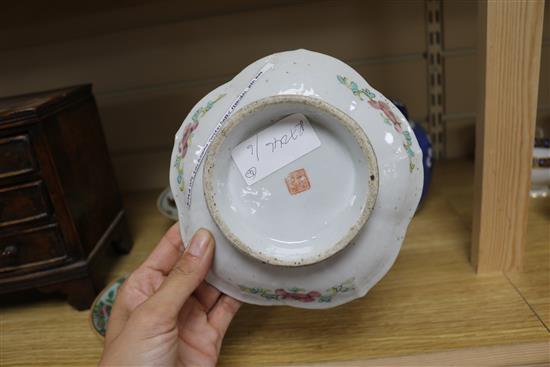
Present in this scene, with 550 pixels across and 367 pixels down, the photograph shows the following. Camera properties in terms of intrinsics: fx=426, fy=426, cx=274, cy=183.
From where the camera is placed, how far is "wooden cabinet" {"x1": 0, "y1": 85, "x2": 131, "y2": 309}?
2.37ft

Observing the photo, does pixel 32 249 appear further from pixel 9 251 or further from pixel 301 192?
pixel 301 192

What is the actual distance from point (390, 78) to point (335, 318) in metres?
0.66

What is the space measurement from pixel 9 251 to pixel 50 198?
0.41 feet

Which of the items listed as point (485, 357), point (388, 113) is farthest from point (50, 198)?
point (485, 357)

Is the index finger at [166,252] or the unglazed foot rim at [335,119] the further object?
the index finger at [166,252]

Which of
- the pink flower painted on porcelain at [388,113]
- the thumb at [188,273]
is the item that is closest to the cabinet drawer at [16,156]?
the thumb at [188,273]

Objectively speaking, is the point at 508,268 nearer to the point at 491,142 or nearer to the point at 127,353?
the point at 491,142

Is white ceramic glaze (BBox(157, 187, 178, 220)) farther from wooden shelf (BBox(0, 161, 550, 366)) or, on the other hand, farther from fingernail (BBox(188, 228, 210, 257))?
fingernail (BBox(188, 228, 210, 257))

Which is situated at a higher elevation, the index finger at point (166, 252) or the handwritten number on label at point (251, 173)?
the handwritten number on label at point (251, 173)

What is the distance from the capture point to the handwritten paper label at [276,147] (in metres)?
0.54

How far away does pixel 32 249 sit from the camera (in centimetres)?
78

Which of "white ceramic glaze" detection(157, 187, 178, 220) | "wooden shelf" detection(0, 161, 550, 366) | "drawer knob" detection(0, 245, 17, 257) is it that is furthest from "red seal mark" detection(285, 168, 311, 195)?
"drawer knob" detection(0, 245, 17, 257)

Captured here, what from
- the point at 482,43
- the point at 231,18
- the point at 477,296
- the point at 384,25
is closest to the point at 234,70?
the point at 231,18

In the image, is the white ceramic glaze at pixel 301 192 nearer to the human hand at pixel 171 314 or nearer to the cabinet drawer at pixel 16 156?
the human hand at pixel 171 314
